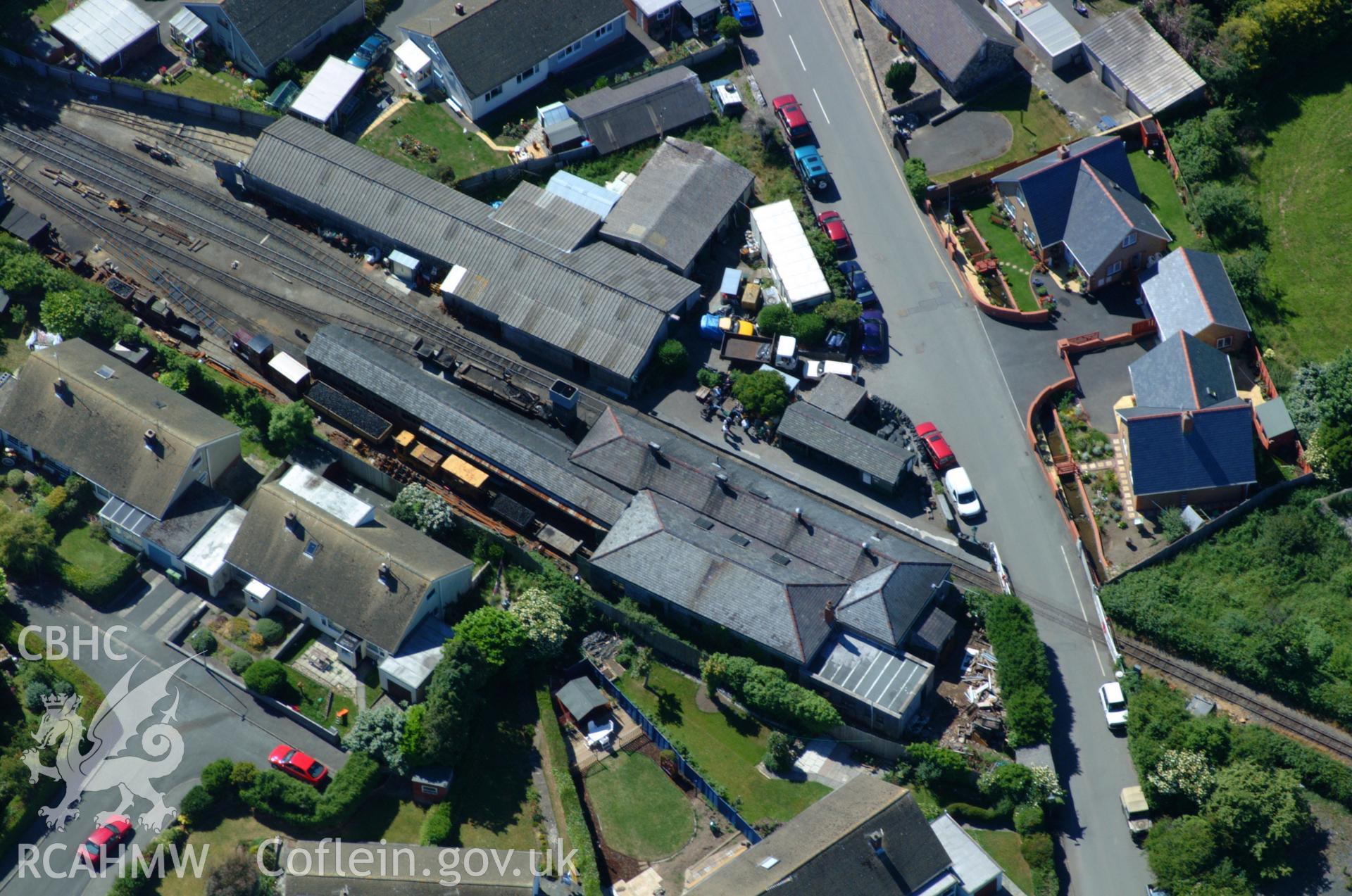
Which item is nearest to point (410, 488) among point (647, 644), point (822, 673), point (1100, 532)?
point (647, 644)

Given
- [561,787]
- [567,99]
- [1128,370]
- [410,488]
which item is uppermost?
[567,99]

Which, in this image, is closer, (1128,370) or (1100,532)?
(1100,532)

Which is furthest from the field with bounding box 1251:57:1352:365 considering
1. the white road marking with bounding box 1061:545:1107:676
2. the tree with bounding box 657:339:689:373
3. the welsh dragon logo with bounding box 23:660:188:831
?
the welsh dragon logo with bounding box 23:660:188:831

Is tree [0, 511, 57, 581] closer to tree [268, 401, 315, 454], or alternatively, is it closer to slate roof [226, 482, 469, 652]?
slate roof [226, 482, 469, 652]

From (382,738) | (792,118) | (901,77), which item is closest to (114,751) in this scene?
(382,738)

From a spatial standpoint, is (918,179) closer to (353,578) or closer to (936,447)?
(936,447)

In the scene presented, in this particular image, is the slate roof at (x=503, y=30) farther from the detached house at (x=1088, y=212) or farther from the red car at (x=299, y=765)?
the red car at (x=299, y=765)

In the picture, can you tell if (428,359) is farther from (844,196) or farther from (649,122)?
(844,196)
